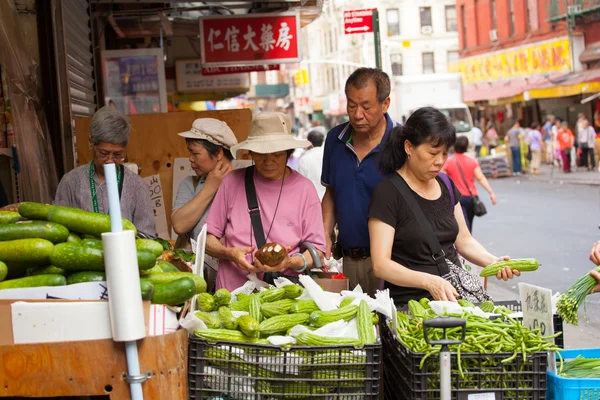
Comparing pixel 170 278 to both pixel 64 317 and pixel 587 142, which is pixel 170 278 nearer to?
pixel 64 317

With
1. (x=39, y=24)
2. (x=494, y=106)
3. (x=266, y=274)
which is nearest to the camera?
(x=266, y=274)

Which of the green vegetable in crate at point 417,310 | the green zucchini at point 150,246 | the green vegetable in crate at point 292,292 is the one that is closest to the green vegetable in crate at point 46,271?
the green zucchini at point 150,246

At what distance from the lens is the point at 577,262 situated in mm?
13484

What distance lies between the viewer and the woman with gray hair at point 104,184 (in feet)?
18.2

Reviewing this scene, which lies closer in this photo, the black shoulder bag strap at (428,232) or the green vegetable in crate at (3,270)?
the green vegetable in crate at (3,270)

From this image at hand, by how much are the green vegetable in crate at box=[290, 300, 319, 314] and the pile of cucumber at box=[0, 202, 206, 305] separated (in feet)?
1.56

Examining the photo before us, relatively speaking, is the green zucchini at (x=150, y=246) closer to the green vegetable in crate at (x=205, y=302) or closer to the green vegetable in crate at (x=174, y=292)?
the green vegetable in crate at (x=174, y=292)

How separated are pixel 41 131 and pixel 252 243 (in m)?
2.87

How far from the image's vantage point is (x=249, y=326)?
12.2 feet

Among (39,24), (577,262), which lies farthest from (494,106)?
(39,24)

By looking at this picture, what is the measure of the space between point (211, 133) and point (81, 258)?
8.45 ft

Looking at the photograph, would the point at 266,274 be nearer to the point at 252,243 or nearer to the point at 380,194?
the point at 252,243

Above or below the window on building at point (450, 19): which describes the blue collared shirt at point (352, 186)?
below

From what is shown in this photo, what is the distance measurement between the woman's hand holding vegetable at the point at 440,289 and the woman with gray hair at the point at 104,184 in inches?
82.9
